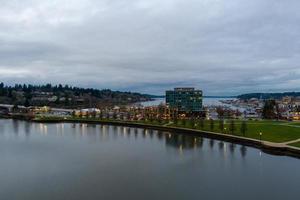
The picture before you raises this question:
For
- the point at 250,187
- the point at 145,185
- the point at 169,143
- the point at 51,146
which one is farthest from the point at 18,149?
the point at 250,187

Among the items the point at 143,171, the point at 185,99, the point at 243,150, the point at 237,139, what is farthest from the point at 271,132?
the point at 185,99

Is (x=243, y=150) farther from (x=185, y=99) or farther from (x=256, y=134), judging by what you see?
(x=185, y=99)

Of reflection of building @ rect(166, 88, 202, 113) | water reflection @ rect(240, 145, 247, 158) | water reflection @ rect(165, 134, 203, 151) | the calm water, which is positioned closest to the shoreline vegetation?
water reflection @ rect(240, 145, 247, 158)

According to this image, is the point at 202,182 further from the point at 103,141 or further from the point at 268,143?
the point at 103,141

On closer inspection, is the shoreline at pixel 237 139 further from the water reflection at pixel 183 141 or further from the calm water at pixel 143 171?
the water reflection at pixel 183 141

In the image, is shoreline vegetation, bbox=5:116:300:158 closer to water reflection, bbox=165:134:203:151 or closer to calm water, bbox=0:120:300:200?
calm water, bbox=0:120:300:200

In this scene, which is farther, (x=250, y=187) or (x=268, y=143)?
(x=268, y=143)
